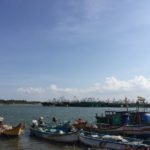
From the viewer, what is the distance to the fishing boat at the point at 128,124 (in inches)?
1592

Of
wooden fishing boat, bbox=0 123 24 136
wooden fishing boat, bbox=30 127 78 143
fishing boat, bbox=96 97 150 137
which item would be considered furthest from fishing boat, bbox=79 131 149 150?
wooden fishing boat, bbox=0 123 24 136

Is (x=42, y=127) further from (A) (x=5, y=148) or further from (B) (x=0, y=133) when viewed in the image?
(A) (x=5, y=148)

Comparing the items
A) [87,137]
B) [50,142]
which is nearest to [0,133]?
[50,142]

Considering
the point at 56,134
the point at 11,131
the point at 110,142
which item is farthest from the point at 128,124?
the point at 11,131

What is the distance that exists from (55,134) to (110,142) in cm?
931

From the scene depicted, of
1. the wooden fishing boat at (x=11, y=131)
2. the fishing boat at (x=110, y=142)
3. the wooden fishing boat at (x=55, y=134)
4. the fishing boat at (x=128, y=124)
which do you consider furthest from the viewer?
the wooden fishing boat at (x=11, y=131)

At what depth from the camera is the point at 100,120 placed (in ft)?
164

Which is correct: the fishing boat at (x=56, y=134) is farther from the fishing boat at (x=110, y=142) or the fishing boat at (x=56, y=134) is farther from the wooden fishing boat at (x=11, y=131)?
the wooden fishing boat at (x=11, y=131)

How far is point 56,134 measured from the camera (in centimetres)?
3919

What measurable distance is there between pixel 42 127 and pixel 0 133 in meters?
6.14

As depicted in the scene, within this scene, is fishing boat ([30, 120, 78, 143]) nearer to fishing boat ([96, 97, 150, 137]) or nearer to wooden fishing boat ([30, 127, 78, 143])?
wooden fishing boat ([30, 127, 78, 143])

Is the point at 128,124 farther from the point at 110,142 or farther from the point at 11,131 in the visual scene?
the point at 11,131

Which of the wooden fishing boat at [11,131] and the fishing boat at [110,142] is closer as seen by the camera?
the fishing boat at [110,142]

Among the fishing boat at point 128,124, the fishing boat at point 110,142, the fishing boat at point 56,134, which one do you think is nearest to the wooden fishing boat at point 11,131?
the fishing boat at point 56,134
